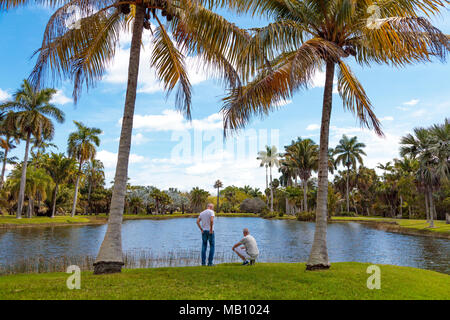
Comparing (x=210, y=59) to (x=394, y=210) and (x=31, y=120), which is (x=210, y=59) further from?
(x=394, y=210)

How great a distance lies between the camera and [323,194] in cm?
944

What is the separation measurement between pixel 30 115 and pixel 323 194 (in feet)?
126

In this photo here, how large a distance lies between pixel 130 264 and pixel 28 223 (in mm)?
28879

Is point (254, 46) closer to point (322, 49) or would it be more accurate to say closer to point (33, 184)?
point (322, 49)

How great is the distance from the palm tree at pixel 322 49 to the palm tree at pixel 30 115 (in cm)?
3517

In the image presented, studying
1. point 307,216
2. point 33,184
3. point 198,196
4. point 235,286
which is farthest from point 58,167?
point 198,196

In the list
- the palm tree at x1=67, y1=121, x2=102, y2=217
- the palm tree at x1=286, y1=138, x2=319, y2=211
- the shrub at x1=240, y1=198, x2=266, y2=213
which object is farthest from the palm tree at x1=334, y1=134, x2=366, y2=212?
the palm tree at x1=67, y1=121, x2=102, y2=217

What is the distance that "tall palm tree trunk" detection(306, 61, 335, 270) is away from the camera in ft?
30.0

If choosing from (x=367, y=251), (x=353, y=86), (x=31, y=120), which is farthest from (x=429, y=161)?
(x=31, y=120)

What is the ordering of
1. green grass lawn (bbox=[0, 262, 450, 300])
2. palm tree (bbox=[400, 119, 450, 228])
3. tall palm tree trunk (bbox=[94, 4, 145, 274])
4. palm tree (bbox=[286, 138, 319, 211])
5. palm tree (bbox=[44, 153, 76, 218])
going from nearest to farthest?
green grass lawn (bbox=[0, 262, 450, 300]), tall palm tree trunk (bbox=[94, 4, 145, 274]), palm tree (bbox=[400, 119, 450, 228]), palm tree (bbox=[44, 153, 76, 218]), palm tree (bbox=[286, 138, 319, 211])

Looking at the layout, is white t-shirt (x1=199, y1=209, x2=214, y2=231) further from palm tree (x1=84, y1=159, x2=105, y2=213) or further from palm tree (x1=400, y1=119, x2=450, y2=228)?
palm tree (x1=84, y1=159, x2=105, y2=213)

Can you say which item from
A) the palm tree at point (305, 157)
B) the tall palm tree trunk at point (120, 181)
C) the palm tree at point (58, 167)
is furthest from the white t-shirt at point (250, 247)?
the palm tree at point (305, 157)

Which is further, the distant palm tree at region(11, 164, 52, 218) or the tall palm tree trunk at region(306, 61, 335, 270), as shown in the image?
the distant palm tree at region(11, 164, 52, 218)
